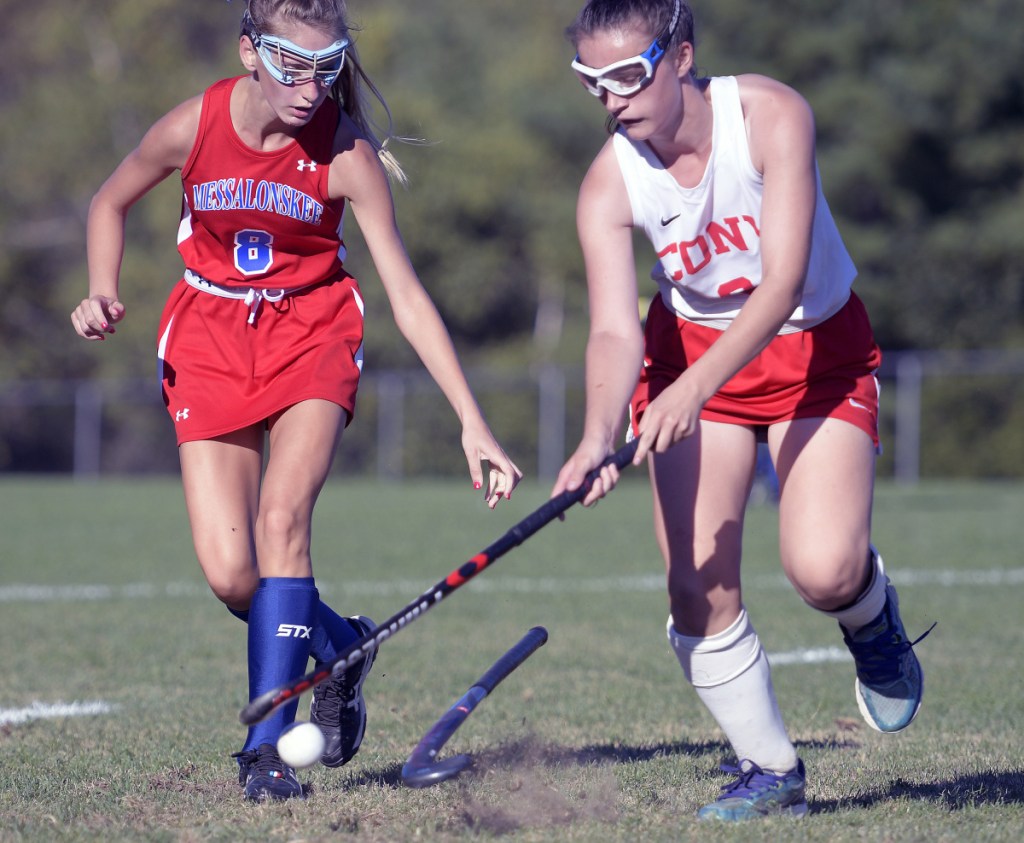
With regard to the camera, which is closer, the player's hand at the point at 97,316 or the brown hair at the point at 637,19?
the brown hair at the point at 637,19

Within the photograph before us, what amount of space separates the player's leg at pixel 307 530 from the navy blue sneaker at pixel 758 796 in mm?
1071

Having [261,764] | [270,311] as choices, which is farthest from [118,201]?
[261,764]

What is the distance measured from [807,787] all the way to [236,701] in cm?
224

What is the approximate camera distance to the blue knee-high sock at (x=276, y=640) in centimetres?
354

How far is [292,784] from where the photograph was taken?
345cm

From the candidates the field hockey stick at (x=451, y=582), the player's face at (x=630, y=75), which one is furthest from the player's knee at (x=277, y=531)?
the player's face at (x=630, y=75)

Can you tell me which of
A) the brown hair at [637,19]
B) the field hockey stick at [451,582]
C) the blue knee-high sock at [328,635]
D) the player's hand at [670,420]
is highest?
the brown hair at [637,19]

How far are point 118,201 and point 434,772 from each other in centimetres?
194

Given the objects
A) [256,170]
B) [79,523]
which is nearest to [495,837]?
[256,170]

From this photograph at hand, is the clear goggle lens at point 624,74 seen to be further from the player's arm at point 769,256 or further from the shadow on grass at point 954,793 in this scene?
the shadow on grass at point 954,793

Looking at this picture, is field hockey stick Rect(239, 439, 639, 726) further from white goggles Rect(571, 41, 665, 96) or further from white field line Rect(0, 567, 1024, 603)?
white field line Rect(0, 567, 1024, 603)

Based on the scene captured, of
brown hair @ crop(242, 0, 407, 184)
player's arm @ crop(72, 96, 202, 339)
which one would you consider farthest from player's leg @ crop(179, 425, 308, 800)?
brown hair @ crop(242, 0, 407, 184)

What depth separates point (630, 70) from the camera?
3174 mm

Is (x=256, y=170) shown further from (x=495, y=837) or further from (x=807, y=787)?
(x=807, y=787)
